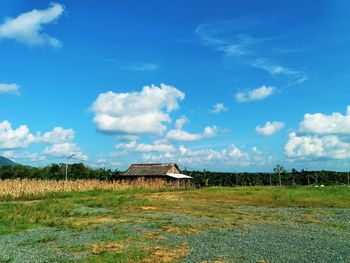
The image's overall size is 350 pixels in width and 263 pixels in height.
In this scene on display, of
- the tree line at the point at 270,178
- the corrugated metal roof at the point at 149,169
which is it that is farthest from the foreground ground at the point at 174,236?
the tree line at the point at 270,178

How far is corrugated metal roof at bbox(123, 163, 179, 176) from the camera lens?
177 ft

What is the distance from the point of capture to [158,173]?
53875 mm

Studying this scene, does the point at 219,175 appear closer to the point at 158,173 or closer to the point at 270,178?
the point at 270,178

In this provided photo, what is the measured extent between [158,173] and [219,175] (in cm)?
1712

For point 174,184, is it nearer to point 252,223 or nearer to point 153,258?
point 252,223

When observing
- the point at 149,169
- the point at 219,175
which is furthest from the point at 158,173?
the point at 219,175

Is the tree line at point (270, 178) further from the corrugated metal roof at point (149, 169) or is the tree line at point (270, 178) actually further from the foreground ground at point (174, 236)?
the foreground ground at point (174, 236)

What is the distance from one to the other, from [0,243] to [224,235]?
6894 millimetres

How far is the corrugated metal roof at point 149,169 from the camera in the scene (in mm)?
54094

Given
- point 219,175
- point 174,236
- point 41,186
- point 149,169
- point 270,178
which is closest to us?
point 174,236

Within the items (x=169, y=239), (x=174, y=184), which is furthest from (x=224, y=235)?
(x=174, y=184)

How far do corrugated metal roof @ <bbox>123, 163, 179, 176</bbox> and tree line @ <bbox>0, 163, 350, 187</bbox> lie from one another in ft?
11.6

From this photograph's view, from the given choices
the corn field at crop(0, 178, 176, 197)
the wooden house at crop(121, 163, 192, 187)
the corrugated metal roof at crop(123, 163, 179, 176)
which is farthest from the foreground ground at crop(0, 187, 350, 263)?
the corrugated metal roof at crop(123, 163, 179, 176)

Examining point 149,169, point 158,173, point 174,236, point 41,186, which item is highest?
point 149,169
